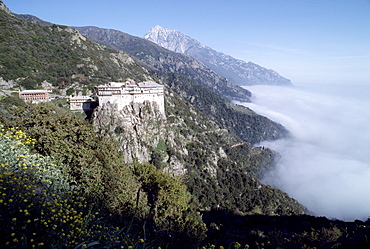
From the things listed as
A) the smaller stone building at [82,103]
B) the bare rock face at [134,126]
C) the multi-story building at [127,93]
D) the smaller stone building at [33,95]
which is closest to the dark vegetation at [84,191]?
the bare rock face at [134,126]

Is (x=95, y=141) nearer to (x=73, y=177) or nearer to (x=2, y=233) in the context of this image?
(x=73, y=177)

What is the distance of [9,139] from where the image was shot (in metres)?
12.6

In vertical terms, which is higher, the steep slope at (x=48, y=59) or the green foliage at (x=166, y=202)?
the steep slope at (x=48, y=59)

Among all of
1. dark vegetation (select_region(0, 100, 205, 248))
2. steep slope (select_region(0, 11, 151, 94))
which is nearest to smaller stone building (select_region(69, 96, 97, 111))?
steep slope (select_region(0, 11, 151, 94))

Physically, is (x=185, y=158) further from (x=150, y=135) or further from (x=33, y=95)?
(x=33, y=95)

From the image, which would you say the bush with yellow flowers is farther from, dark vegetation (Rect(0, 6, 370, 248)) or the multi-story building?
the multi-story building

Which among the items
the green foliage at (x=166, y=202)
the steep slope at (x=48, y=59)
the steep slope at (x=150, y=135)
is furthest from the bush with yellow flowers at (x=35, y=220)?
the steep slope at (x=48, y=59)

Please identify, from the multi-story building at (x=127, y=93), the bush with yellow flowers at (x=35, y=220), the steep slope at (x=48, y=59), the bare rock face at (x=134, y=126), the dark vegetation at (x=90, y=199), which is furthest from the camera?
the steep slope at (x=48, y=59)

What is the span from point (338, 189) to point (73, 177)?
221 metres

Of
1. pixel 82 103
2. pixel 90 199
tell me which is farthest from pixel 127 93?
pixel 90 199

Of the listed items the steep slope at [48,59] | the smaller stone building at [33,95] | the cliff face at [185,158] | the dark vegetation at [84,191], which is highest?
the steep slope at [48,59]

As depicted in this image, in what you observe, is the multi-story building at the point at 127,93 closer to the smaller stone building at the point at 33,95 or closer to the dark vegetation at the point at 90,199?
the dark vegetation at the point at 90,199

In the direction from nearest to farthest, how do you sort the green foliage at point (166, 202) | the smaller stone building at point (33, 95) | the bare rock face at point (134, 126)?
1. the green foliage at point (166, 202)
2. the smaller stone building at point (33, 95)
3. the bare rock face at point (134, 126)

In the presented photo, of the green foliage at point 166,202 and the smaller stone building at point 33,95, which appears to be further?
the smaller stone building at point 33,95
